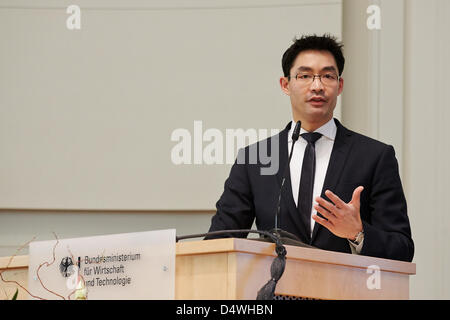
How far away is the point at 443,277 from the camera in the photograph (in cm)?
366

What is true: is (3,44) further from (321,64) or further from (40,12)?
(321,64)

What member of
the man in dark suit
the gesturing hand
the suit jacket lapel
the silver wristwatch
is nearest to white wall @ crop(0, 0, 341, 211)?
the man in dark suit

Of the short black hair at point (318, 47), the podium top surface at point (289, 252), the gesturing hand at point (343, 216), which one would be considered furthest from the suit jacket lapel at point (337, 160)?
the podium top surface at point (289, 252)

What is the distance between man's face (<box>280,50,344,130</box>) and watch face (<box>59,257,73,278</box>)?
1075 mm

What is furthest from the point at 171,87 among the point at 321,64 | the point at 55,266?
the point at 55,266

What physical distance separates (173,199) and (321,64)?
1.38 m

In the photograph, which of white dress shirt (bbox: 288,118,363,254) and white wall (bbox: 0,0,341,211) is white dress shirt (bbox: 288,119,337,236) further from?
white wall (bbox: 0,0,341,211)

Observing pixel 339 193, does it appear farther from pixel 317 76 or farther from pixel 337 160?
pixel 317 76

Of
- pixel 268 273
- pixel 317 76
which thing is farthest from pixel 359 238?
pixel 317 76

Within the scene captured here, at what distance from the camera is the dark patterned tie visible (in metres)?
2.43

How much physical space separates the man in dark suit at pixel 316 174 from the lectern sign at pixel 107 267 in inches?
27.7

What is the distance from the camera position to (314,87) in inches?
102

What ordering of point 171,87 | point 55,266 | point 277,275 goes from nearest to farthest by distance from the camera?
point 277,275 < point 55,266 < point 171,87

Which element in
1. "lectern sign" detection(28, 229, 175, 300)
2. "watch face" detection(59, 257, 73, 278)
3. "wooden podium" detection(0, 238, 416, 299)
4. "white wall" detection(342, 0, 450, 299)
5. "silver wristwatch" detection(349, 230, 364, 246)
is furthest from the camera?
"white wall" detection(342, 0, 450, 299)
